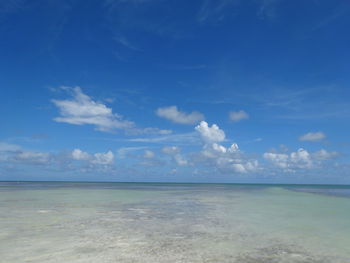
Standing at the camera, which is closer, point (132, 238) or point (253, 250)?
point (253, 250)

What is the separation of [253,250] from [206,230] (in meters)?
3.60

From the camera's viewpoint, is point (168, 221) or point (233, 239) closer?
point (233, 239)

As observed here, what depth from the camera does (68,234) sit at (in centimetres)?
1177

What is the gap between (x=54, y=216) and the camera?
16.6 meters

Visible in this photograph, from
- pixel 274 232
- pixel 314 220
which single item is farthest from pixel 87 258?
pixel 314 220

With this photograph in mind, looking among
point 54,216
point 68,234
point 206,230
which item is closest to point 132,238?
point 68,234

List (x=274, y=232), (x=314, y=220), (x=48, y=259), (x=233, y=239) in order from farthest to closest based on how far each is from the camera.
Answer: (x=314, y=220) → (x=274, y=232) → (x=233, y=239) → (x=48, y=259)

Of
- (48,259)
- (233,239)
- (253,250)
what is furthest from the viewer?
(233,239)

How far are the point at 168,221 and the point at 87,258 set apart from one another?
744 centimetres

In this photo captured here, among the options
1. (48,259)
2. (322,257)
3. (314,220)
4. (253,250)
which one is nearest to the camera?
(48,259)

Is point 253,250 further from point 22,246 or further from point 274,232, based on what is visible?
point 22,246

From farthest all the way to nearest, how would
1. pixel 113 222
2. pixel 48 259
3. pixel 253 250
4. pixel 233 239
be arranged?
pixel 113 222 < pixel 233 239 < pixel 253 250 < pixel 48 259

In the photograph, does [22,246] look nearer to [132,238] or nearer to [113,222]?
[132,238]

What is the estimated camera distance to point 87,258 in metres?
8.55
